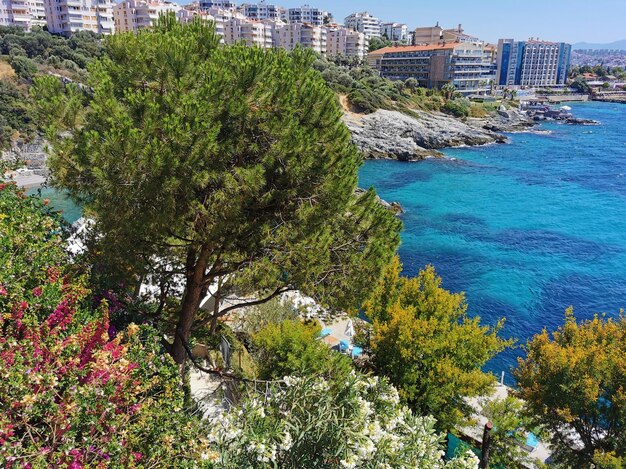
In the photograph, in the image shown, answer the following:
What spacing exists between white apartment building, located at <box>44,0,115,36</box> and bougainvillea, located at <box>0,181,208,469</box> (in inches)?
3113

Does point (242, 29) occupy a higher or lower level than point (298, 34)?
higher

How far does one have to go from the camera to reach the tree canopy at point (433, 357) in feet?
34.6

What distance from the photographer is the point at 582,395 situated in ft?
29.4

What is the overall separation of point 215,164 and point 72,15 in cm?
8334

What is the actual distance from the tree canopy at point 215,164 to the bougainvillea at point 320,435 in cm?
241

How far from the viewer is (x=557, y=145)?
59.1m

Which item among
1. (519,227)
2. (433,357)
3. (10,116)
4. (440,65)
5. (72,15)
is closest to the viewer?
(433,357)

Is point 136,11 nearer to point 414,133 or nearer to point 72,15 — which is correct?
point 72,15

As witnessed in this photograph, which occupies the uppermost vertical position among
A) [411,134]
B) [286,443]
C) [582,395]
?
[286,443]

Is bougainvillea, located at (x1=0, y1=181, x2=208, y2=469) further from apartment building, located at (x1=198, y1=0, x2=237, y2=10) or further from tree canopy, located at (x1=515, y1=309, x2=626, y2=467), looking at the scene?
apartment building, located at (x1=198, y1=0, x2=237, y2=10)

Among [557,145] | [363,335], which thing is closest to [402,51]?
[557,145]

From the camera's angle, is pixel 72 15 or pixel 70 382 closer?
pixel 70 382

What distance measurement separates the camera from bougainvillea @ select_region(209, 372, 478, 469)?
4.36 metres

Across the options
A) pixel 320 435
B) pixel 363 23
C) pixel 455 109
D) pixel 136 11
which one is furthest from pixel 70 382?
pixel 363 23
